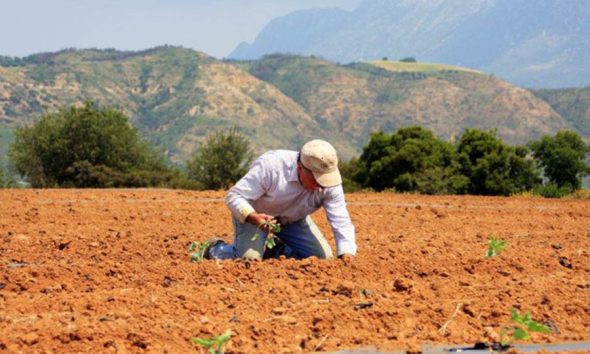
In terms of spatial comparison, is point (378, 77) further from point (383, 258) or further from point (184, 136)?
point (383, 258)

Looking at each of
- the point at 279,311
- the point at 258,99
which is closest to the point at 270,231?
the point at 279,311

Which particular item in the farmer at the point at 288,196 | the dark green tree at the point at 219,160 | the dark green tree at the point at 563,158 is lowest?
the dark green tree at the point at 219,160

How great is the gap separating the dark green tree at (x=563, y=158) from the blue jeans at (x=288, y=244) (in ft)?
68.8

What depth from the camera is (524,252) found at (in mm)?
9672

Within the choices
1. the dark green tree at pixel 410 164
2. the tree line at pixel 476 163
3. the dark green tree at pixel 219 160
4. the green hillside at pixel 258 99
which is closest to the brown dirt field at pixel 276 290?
the dark green tree at pixel 410 164

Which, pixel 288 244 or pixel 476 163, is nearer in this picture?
pixel 288 244

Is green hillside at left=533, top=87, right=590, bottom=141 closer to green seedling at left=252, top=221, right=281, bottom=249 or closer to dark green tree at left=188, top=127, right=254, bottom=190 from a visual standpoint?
dark green tree at left=188, top=127, right=254, bottom=190

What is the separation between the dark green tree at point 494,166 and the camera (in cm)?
2758

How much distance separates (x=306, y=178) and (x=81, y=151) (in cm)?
3051

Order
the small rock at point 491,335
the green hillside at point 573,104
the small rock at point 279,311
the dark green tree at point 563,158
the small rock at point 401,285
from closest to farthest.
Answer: the small rock at point 491,335
the small rock at point 279,311
the small rock at point 401,285
the dark green tree at point 563,158
the green hillside at point 573,104

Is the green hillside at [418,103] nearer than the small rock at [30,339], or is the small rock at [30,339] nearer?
the small rock at [30,339]

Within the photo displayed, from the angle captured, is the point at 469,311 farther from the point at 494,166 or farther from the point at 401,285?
the point at 494,166

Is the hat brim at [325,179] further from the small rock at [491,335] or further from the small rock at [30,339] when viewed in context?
the small rock at [30,339]

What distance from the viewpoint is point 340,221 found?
8.19 meters
